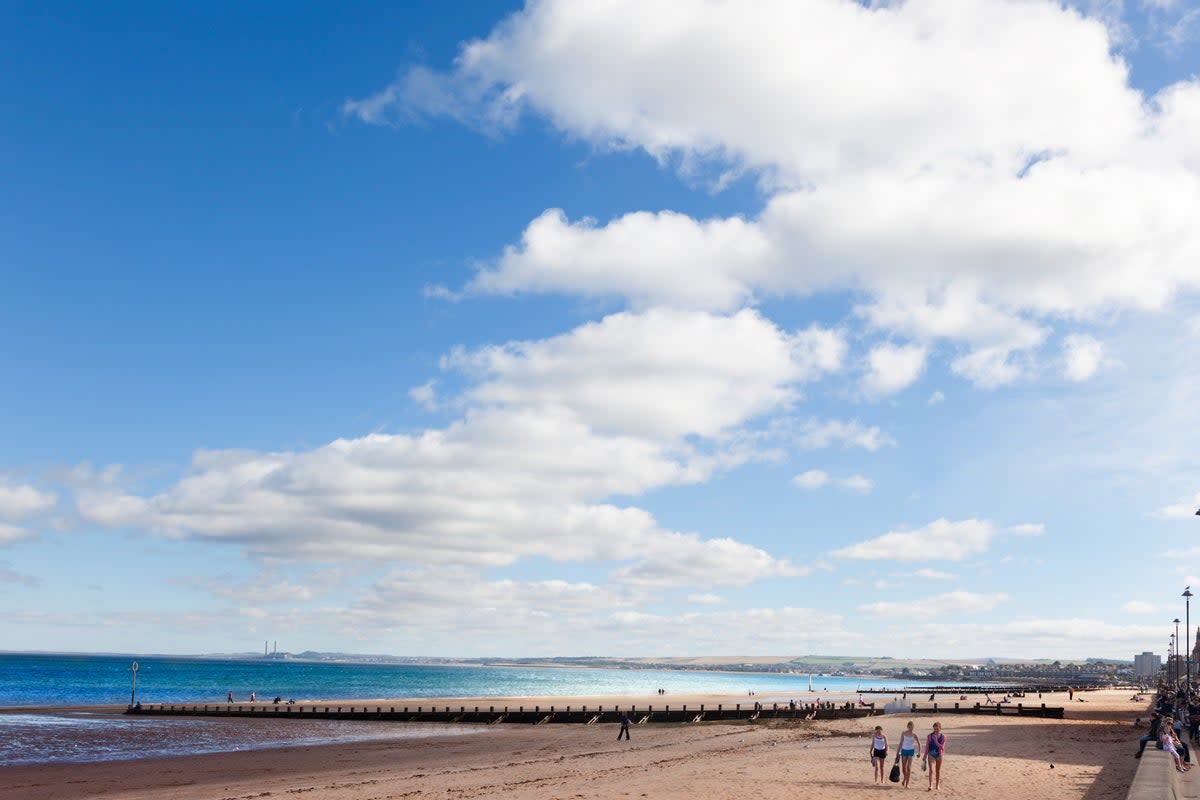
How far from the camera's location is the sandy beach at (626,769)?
31125 millimetres

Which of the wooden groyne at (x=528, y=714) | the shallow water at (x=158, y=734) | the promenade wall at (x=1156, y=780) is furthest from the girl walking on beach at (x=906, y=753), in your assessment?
the wooden groyne at (x=528, y=714)

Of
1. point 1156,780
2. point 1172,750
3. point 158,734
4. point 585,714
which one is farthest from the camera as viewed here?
point 585,714

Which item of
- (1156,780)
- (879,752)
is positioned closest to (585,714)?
(879,752)

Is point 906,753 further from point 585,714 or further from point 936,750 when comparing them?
point 585,714

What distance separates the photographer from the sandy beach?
102 feet

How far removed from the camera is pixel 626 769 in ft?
127

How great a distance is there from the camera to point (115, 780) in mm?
39156

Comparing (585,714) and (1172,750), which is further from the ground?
(1172,750)

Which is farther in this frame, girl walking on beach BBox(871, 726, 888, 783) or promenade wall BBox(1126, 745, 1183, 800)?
girl walking on beach BBox(871, 726, 888, 783)

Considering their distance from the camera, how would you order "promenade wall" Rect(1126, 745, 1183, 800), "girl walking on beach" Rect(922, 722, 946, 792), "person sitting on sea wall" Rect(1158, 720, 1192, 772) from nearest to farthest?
1. "promenade wall" Rect(1126, 745, 1183, 800)
2. "person sitting on sea wall" Rect(1158, 720, 1192, 772)
3. "girl walking on beach" Rect(922, 722, 946, 792)

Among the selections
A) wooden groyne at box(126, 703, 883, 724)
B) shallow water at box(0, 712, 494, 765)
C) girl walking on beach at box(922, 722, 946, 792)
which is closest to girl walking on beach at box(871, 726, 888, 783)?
girl walking on beach at box(922, 722, 946, 792)

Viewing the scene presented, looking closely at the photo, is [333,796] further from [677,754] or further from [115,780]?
[677,754]

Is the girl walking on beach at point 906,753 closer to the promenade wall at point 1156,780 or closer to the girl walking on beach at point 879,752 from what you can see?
the girl walking on beach at point 879,752

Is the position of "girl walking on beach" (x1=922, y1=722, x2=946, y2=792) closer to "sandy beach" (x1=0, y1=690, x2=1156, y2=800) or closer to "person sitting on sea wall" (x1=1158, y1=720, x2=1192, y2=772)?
"sandy beach" (x1=0, y1=690, x2=1156, y2=800)
